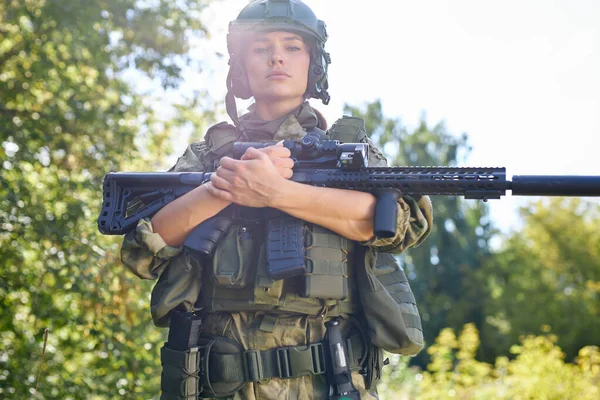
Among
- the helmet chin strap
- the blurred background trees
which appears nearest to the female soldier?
the helmet chin strap

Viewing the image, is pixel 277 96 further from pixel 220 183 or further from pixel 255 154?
pixel 220 183

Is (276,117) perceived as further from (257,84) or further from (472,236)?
(472,236)

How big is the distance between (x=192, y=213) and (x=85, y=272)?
10.7 ft

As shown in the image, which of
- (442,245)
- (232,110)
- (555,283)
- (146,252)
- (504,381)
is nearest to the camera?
(146,252)

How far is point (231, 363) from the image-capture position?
3.07 metres

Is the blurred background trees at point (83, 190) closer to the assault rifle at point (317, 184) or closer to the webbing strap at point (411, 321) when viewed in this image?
the assault rifle at point (317, 184)

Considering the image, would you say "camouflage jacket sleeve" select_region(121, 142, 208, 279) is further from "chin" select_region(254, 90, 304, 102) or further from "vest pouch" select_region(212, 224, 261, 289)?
"chin" select_region(254, 90, 304, 102)

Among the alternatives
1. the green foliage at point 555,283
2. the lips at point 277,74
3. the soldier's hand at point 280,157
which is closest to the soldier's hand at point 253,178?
the soldier's hand at point 280,157

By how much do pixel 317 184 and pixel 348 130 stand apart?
302 mm

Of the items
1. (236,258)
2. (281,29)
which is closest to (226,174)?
(236,258)

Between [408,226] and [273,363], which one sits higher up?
[408,226]

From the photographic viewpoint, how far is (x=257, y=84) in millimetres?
3408

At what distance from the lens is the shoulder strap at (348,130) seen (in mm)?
3263

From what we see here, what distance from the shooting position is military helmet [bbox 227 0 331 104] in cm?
333
